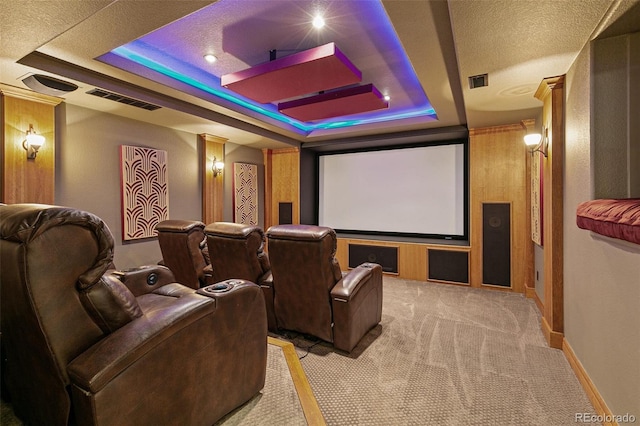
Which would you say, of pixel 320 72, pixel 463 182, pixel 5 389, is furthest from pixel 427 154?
pixel 5 389

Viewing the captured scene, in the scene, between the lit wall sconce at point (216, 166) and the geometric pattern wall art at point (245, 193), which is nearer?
the lit wall sconce at point (216, 166)

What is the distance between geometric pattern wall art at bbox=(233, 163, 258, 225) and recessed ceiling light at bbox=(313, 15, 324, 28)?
3450 mm

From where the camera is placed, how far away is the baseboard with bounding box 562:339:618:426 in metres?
1.66

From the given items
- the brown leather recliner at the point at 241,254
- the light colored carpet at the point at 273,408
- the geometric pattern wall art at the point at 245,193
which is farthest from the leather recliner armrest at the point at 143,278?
the geometric pattern wall art at the point at 245,193

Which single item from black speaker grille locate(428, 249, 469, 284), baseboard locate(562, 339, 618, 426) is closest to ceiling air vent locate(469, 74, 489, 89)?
baseboard locate(562, 339, 618, 426)

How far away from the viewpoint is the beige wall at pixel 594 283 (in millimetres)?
1438

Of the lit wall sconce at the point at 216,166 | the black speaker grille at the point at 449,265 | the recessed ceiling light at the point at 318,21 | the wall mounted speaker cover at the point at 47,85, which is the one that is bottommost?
the black speaker grille at the point at 449,265

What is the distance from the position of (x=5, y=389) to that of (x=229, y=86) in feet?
9.06

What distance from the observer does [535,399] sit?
1.88 m

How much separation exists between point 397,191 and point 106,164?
4314mm

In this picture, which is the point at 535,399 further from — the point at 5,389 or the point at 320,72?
the point at 5,389

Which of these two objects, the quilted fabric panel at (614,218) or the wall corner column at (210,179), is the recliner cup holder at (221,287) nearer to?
the quilted fabric panel at (614,218)

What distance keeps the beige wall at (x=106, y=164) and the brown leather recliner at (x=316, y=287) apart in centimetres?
246
